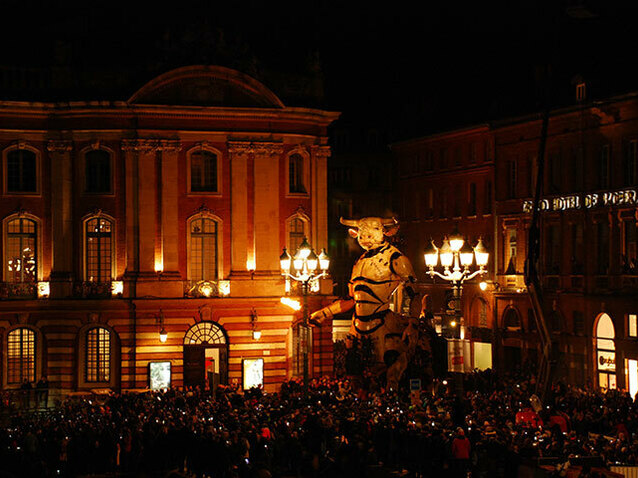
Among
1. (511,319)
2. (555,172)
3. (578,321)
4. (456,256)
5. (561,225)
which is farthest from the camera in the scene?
(511,319)

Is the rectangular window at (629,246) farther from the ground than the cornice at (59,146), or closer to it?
closer to it

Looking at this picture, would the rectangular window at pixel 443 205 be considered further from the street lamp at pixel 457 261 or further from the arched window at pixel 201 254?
the street lamp at pixel 457 261

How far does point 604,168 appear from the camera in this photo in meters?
62.2

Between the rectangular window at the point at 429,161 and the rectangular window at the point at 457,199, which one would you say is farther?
the rectangular window at the point at 429,161

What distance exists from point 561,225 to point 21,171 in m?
26.6

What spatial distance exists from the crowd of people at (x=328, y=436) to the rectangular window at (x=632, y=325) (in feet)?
51.9

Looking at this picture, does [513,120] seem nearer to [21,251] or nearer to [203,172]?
[203,172]

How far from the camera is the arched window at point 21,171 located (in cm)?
5706

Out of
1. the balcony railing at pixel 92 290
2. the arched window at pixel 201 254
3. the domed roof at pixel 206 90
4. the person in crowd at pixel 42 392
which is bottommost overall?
the person in crowd at pixel 42 392

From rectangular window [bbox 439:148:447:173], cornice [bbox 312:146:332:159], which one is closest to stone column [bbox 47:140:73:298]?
cornice [bbox 312:146:332:159]

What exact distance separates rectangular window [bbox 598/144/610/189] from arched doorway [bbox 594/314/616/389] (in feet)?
20.7

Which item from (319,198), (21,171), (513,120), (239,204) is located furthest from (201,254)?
(513,120)

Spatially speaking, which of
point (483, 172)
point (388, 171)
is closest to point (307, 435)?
point (483, 172)

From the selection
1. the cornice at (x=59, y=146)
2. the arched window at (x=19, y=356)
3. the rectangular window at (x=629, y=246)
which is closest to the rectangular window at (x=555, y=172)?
the rectangular window at (x=629, y=246)
